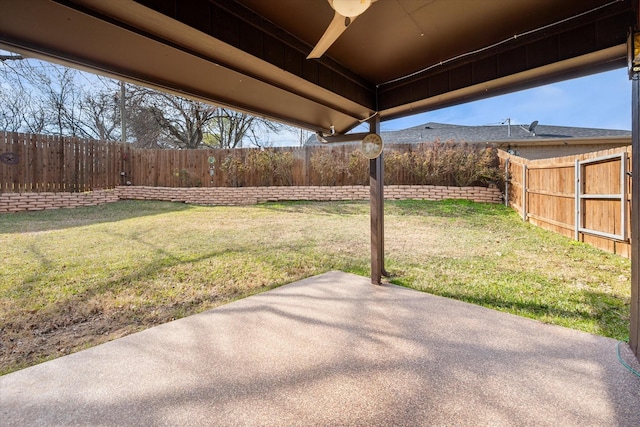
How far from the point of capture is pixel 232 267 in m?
4.05

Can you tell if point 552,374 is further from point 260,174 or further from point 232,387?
point 260,174

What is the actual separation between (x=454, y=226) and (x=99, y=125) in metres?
15.9

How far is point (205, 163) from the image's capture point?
35.0 feet

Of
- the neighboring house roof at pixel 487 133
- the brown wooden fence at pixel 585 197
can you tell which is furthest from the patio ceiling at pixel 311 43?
the neighboring house roof at pixel 487 133

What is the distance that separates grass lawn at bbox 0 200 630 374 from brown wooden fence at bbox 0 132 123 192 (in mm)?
1351


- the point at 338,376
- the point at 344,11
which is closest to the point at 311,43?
the point at 344,11

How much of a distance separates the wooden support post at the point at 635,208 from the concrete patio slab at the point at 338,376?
215 millimetres

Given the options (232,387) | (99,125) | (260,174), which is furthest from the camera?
(99,125)

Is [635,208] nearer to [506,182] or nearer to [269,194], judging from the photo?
[506,182]

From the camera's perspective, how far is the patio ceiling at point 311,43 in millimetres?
1535

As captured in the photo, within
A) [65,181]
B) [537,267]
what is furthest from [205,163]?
[537,267]

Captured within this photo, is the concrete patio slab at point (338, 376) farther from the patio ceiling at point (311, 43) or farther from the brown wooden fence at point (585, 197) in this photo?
A: the brown wooden fence at point (585, 197)

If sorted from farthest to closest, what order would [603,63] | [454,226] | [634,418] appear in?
1. [454,226]
2. [603,63]
3. [634,418]

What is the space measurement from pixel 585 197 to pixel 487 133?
31.1 ft
